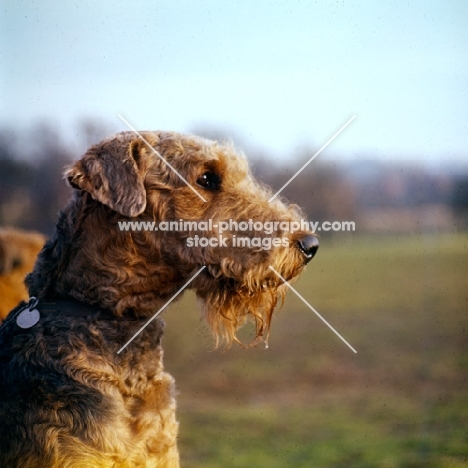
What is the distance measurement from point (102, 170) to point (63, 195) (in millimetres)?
3347

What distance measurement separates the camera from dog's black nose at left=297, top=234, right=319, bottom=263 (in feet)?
8.81

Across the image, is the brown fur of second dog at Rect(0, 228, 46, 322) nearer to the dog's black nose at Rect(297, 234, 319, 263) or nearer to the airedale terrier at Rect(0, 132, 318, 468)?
the airedale terrier at Rect(0, 132, 318, 468)

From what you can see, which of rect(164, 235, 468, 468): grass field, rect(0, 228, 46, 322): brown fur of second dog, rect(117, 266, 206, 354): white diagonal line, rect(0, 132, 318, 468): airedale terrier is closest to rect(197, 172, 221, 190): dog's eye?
rect(0, 132, 318, 468): airedale terrier

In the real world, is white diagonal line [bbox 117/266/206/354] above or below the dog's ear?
below

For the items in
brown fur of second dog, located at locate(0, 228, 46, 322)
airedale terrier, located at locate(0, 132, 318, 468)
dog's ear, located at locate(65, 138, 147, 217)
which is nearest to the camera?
airedale terrier, located at locate(0, 132, 318, 468)

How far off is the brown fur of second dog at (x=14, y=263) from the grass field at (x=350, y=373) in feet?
3.86

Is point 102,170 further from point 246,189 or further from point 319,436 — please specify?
point 319,436

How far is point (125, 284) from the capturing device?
267 cm

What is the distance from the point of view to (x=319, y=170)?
6.84 m

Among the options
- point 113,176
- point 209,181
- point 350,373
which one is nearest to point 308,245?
point 209,181

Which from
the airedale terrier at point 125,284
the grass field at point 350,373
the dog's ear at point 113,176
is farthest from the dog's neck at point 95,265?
the grass field at point 350,373

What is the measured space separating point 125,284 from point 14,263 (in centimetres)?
180

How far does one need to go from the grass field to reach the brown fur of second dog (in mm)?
1176

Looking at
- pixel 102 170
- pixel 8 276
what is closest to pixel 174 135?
pixel 102 170
